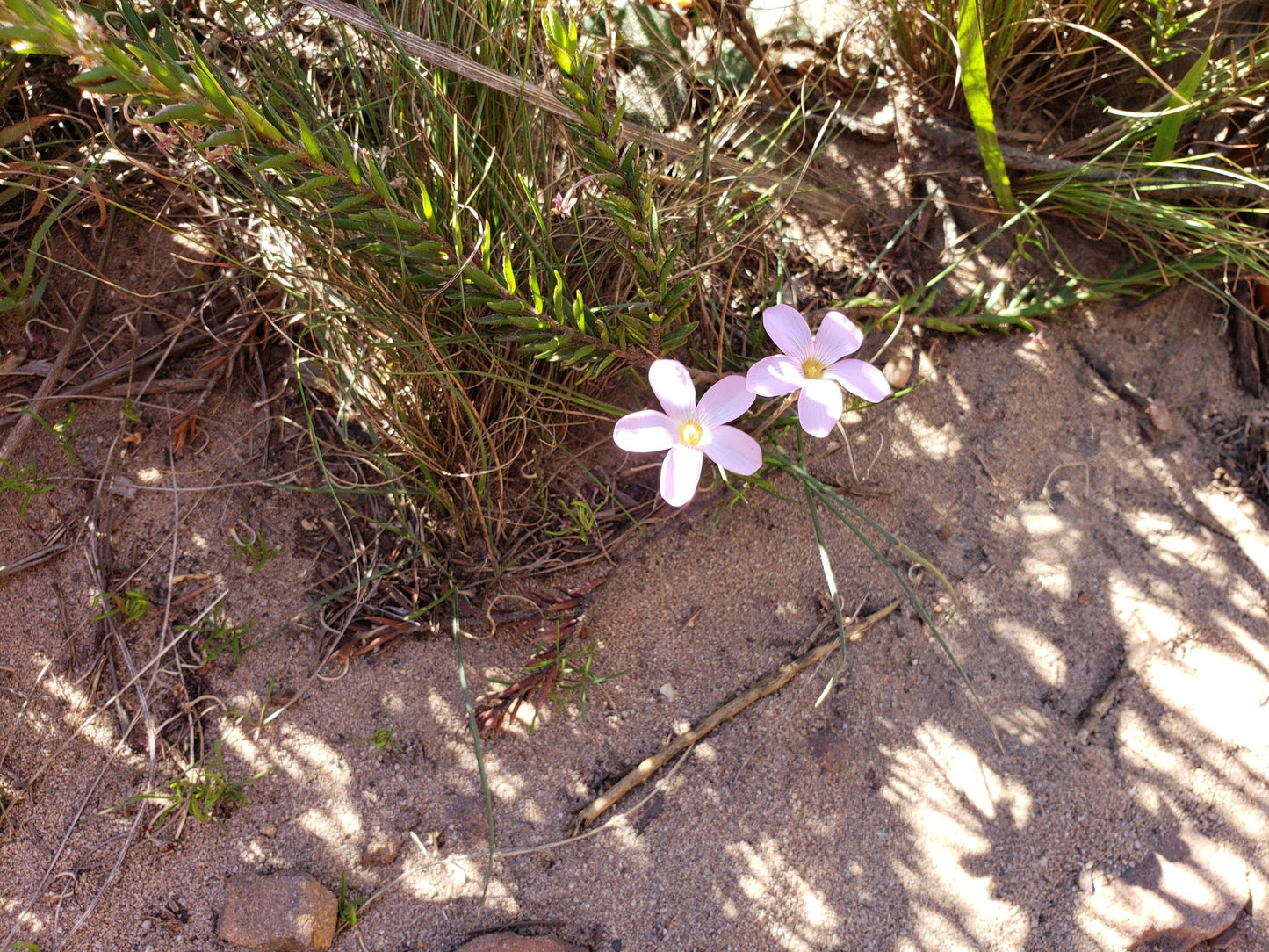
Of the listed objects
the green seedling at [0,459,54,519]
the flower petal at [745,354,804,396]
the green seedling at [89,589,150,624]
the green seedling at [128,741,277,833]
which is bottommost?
the green seedling at [128,741,277,833]

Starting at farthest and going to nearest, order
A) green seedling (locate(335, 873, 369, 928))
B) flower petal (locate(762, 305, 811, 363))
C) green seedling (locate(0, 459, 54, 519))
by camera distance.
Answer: green seedling (locate(0, 459, 54, 519)), green seedling (locate(335, 873, 369, 928)), flower petal (locate(762, 305, 811, 363))

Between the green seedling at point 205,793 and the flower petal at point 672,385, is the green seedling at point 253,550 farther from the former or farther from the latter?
the flower petal at point 672,385

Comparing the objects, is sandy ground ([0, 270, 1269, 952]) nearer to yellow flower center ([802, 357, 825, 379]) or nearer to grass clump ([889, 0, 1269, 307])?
grass clump ([889, 0, 1269, 307])

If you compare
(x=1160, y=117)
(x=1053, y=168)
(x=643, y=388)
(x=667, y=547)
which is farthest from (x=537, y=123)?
(x=1160, y=117)

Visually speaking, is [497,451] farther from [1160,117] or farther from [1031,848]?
[1160,117]

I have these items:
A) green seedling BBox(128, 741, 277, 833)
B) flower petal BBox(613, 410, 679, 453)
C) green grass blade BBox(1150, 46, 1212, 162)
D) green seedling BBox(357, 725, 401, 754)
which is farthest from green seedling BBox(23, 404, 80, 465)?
green grass blade BBox(1150, 46, 1212, 162)

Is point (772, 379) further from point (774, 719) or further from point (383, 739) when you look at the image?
point (383, 739)

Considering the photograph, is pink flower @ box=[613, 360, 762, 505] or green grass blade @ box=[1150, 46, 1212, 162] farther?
green grass blade @ box=[1150, 46, 1212, 162]
